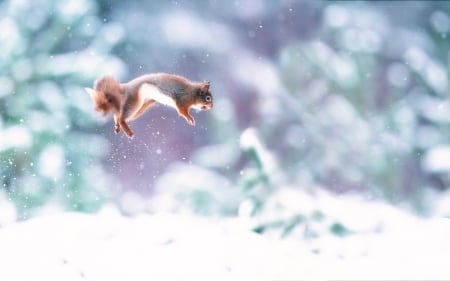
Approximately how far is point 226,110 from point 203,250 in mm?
503

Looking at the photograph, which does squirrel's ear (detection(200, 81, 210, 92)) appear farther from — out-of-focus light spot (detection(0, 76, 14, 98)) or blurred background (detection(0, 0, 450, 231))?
out-of-focus light spot (detection(0, 76, 14, 98))

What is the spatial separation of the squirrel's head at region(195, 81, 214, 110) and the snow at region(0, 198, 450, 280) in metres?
0.87

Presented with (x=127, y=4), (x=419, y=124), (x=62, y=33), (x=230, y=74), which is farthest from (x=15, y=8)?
(x=419, y=124)

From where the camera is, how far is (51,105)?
194 centimetres

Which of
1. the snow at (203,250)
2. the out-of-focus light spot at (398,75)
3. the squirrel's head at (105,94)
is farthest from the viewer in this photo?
the out-of-focus light spot at (398,75)

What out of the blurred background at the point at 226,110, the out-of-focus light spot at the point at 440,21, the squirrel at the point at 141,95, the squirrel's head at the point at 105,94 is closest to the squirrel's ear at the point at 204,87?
the squirrel at the point at 141,95

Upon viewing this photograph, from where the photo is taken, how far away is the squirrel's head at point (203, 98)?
823 millimetres

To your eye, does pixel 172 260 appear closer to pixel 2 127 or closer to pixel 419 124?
pixel 2 127

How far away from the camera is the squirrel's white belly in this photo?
2.54 feet

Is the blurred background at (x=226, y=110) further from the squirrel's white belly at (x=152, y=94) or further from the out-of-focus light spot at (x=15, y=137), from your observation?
the squirrel's white belly at (x=152, y=94)

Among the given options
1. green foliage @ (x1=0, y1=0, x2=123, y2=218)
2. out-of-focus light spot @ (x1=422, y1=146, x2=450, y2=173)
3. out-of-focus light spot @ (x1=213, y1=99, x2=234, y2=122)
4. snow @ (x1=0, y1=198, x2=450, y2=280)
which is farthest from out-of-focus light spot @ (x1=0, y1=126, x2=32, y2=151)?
out-of-focus light spot @ (x1=422, y1=146, x2=450, y2=173)

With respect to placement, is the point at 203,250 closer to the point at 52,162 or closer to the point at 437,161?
the point at 52,162

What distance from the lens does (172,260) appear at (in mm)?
1695

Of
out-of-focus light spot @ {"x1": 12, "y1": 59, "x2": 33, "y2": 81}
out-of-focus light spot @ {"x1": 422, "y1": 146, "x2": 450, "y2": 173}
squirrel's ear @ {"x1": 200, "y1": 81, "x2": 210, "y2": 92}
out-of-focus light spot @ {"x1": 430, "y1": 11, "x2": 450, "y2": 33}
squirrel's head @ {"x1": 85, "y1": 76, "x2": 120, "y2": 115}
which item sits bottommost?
squirrel's head @ {"x1": 85, "y1": 76, "x2": 120, "y2": 115}
